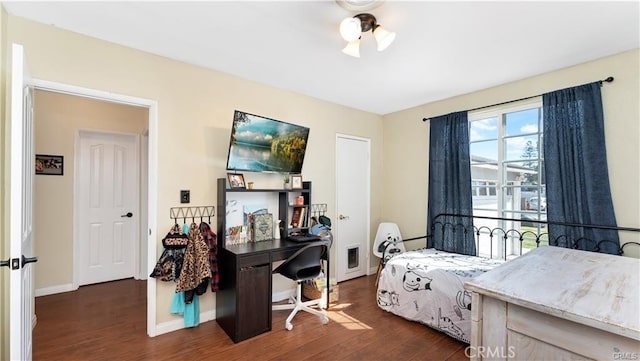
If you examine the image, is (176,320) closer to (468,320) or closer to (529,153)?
(468,320)

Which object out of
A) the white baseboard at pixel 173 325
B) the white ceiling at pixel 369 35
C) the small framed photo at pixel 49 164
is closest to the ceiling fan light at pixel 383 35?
the white ceiling at pixel 369 35

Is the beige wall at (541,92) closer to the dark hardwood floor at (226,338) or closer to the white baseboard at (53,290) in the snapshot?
the dark hardwood floor at (226,338)

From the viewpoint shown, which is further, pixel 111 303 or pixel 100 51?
pixel 111 303

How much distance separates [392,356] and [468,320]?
0.70 metres

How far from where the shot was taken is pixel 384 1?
177 centimetres

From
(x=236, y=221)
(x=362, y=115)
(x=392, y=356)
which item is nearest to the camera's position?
(x=392, y=356)

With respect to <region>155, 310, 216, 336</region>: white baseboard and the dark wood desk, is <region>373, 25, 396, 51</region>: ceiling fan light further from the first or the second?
<region>155, 310, 216, 336</region>: white baseboard

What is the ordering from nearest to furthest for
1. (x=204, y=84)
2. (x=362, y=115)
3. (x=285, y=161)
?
(x=204, y=84), (x=285, y=161), (x=362, y=115)

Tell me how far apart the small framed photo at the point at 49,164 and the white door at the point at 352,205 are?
3.49m

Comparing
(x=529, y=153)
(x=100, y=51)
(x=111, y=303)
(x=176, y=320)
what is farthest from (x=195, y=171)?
(x=529, y=153)

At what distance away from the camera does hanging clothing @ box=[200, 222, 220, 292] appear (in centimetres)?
267

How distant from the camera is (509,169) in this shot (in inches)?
129

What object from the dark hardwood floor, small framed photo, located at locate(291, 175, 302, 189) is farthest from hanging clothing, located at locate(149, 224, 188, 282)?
small framed photo, located at locate(291, 175, 302, 189)

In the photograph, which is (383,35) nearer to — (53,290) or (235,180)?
(235,180)
